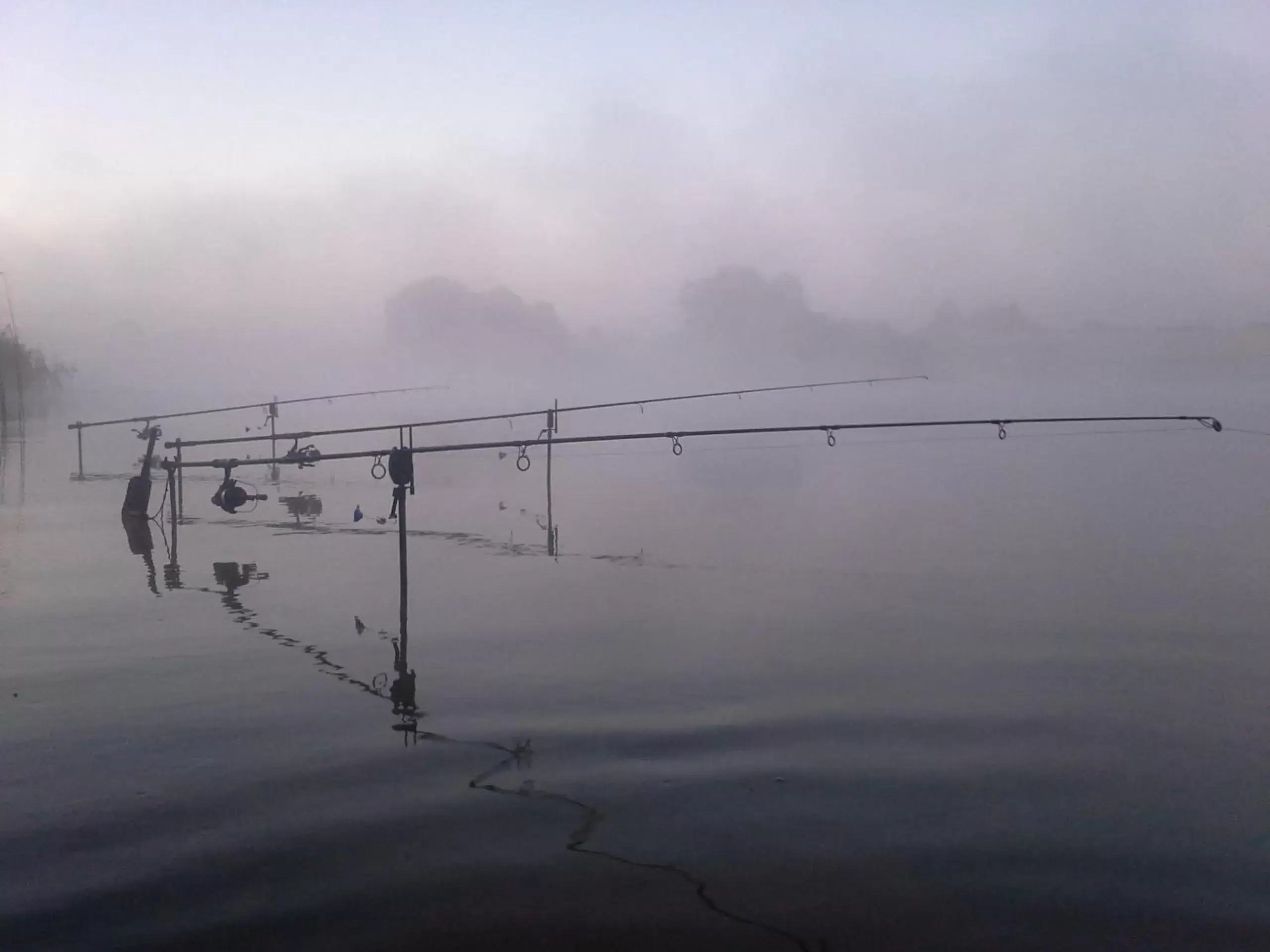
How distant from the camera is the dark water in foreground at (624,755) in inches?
263

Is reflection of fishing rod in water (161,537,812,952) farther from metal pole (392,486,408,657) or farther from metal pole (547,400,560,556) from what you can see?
metal pole (547,400,560,556)

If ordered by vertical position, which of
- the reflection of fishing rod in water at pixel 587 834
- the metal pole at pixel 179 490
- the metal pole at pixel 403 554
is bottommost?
the reflection of fishing rod in water at pixel 587 834

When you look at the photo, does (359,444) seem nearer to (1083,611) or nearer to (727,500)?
(727,500)

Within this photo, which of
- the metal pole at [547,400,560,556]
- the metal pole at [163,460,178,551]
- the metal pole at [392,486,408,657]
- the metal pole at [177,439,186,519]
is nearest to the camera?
the metal pole at [392,486,408,657]

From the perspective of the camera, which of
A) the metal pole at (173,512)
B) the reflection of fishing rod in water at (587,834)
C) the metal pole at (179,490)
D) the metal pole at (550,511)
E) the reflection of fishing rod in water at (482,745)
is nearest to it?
the reflection of fishing rod in water at (587,834)

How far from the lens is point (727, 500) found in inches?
1716

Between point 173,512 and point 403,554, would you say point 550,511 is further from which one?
point 403,554

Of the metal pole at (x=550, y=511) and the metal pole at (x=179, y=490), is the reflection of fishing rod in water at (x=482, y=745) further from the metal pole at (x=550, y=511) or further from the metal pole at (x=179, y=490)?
the metal pole at (x=179, y=490)

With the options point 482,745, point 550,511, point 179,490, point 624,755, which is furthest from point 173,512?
point 624,755

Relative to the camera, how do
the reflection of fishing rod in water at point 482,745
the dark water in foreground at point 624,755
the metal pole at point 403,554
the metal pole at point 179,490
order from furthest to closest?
1. the metal pole at point 179,490
2. the metal pole at point 403,554
3. the reflection of fishing rod in water at point 482,745
4. the dark water in foreground at point 624,755

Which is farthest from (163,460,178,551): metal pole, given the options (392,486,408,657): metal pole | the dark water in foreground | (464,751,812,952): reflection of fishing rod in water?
(464,751,812,952): reflection of fishing rod in water

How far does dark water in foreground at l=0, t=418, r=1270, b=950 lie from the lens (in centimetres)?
668

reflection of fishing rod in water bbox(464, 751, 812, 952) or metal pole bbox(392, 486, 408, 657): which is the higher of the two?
metal pole bbox(392, 486, 408, 657)

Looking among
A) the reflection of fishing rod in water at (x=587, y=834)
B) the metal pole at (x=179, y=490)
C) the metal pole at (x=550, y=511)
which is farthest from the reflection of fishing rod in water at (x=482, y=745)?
the metal pole at (x=179, y=490)
